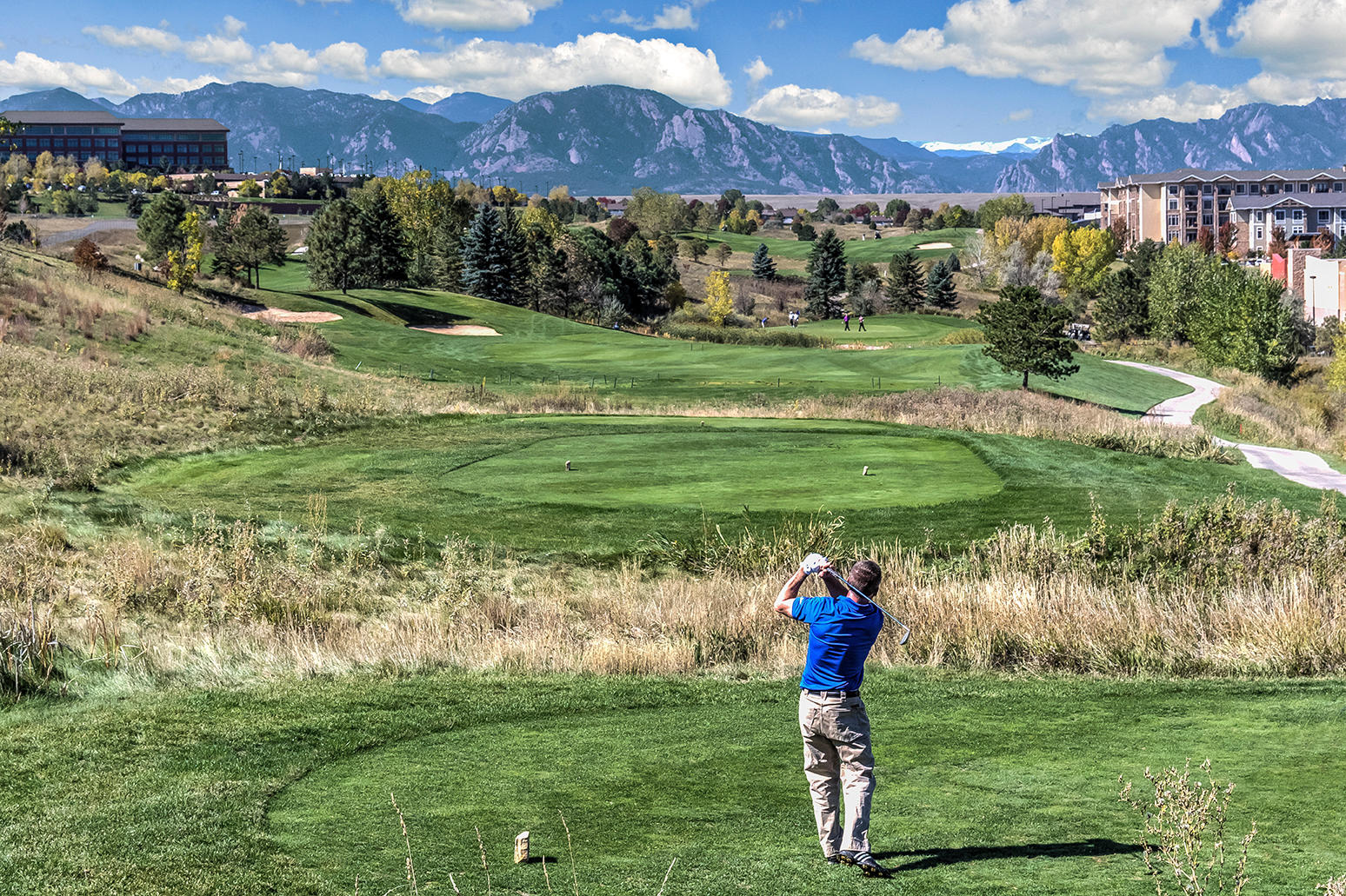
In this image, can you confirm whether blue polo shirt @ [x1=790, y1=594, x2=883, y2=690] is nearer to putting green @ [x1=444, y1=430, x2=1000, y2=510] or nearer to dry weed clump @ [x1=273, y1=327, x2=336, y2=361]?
putting green @ [x1=444, y1=430, x2=1000, y2=510]

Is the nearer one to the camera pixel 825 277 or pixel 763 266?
pixel 825 277

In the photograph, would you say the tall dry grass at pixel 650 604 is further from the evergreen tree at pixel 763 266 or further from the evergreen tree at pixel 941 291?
the evergreen tree at pixel 763 266

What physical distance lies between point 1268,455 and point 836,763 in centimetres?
3653

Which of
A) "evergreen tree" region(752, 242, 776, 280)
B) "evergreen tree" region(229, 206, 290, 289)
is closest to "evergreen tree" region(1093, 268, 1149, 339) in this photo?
"evergreen tree" region(752, 242, 776, 280)

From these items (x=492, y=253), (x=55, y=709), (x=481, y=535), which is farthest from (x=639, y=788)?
(x=492, y=253)

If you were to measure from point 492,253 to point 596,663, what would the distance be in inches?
3245

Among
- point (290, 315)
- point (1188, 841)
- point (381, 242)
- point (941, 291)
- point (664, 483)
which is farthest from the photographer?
point (941, 291)

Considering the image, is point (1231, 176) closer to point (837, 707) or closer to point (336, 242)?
point (336, 242)

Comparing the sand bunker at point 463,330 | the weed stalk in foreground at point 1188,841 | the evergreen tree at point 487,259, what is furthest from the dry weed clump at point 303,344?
the weed stalk in foreground at point 1188,841

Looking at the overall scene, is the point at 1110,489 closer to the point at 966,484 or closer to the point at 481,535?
the point at 966,484

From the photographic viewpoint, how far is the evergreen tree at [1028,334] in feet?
156

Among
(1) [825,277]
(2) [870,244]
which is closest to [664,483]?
(1) [825,277]

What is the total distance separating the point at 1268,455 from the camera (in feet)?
130

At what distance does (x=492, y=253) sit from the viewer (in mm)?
93750
